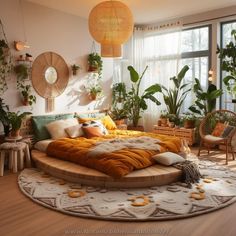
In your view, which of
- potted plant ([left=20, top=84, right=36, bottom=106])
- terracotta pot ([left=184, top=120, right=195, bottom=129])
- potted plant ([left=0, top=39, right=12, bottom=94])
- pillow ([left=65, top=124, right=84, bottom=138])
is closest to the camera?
potted plant ([left=0, top=39, right=12, bottom=94])

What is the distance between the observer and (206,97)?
5.52 meters

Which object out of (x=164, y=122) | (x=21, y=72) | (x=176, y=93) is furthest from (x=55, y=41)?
(x=164, y=122)

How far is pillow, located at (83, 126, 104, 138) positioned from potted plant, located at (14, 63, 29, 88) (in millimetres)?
1370

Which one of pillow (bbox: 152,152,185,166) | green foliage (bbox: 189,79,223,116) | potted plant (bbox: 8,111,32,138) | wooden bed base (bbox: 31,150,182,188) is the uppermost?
green foliage (bbox: 189,79,223,116)

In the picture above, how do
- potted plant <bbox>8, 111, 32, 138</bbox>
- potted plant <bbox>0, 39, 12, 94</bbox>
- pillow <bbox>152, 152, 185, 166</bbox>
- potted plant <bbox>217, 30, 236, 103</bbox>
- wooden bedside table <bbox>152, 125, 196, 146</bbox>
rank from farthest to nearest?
1. wooden bedside table <bbox>152, 125, 196, 146</bbox>
2. potted plant <bbox>217, 30, 236, 103</bbox>
3. potted plant <bbox>0, 39, 12, 94</bbox>
4. potted plant <bbox>8, 111, 32, 138</bbox>
5. pillow <bbox>152, 152, 185, 166</bbox>

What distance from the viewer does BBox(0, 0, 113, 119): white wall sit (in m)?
4.70

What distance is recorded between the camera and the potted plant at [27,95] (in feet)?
15.7

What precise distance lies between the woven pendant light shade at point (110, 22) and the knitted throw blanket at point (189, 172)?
182cm

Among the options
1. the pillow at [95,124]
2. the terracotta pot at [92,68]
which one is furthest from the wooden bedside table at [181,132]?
the terracotta pot at [92,68]

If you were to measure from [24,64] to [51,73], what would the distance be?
646 mm

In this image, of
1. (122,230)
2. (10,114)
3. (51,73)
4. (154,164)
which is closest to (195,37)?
(51,73)

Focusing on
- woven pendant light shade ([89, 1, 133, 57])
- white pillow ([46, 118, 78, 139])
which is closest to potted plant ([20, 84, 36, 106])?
white pillow ([46, 118, 78, 139])

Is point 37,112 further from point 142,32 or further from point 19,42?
point 142,32

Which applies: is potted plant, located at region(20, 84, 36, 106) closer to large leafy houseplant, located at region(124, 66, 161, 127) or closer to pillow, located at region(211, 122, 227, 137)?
large leafy houseplant, located at region(124, 66, 161, 127)
